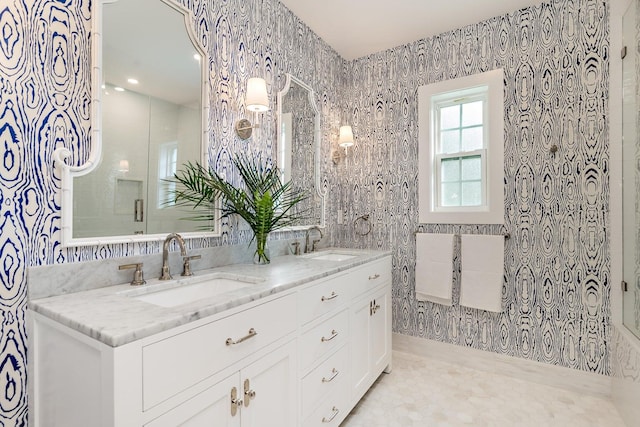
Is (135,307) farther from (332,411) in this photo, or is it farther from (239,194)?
(332,411)

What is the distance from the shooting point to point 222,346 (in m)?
1.02

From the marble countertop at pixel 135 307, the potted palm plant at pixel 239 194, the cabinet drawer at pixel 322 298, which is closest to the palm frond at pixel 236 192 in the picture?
the potted palm plant at pixel 239 194

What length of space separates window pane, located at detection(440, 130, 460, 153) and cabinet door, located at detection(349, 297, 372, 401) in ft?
4.66

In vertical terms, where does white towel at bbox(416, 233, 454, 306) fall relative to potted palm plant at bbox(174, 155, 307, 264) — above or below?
below

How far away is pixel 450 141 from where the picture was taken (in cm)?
264

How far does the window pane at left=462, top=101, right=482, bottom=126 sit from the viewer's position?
99.6 inches

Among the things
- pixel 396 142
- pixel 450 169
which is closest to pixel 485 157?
pixel 450 169

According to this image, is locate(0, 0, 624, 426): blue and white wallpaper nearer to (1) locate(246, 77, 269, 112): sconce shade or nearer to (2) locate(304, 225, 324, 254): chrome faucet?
(1) locate(246, 77, 269, 112): sconce shade

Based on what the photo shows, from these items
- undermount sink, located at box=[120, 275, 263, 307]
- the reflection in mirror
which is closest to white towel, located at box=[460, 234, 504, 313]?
undermount sink, located at box=[120, 275, 263, 307]

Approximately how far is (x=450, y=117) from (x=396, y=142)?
0.47 metres

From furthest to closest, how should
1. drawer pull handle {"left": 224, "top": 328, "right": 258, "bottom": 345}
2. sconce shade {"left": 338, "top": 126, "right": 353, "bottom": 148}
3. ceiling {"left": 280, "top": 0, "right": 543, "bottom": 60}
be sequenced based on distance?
sconce shade {"left": 338, "top": 126, "right": 353, "bottom": 148}
ceiling {"left": 280, "top": 0, "right": 543, "bottom": 60}
drawer pull handle {"left": 224, "top": 328, "right": 258, "bottom": 345}

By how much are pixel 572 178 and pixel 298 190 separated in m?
1.86

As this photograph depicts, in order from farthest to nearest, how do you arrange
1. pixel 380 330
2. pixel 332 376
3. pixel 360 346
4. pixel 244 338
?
pixel 380 330 < pixel 360 346 < pixel 332 376 < pixel 244 338

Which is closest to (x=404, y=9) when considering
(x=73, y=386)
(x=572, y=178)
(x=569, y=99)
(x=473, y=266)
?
(x=569, y=99)
